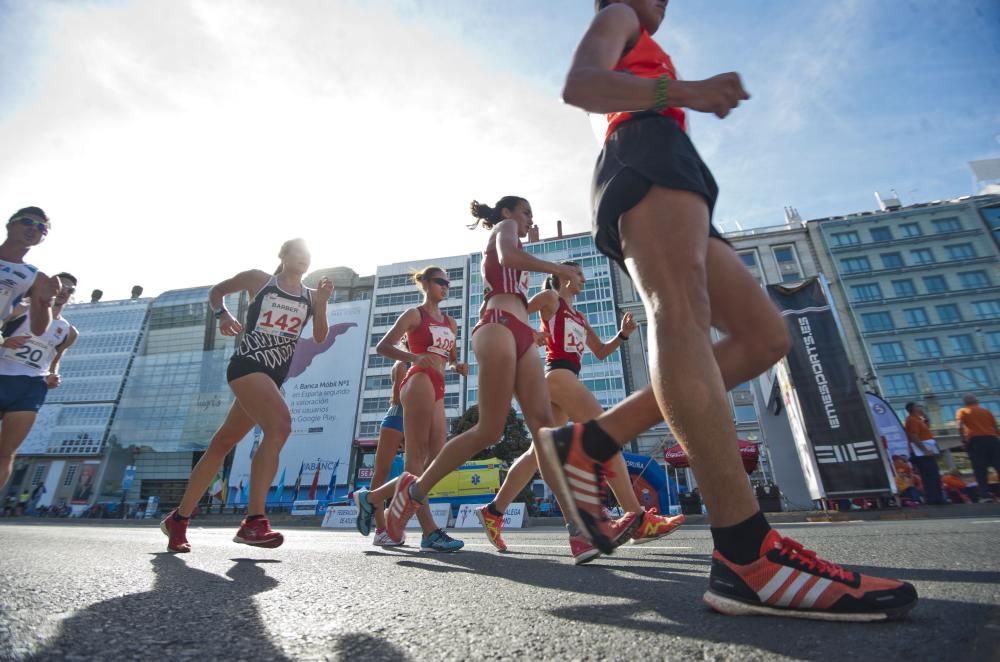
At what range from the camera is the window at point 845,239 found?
42125 millimetres

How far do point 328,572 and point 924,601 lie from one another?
196 cm

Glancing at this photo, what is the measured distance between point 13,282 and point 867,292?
164 feet

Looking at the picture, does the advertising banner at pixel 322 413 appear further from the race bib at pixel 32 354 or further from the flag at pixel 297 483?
the race bib at pixel 32 354

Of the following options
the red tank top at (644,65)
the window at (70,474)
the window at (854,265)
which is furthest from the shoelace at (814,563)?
the window at (70,474)

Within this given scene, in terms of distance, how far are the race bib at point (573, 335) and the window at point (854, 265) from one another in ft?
152

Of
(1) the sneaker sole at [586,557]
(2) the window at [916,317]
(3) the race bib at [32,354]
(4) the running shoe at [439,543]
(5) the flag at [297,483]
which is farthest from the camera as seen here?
(5) the flag at [297,483]

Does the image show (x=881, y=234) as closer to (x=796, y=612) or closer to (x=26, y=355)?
(x=796, y=612)

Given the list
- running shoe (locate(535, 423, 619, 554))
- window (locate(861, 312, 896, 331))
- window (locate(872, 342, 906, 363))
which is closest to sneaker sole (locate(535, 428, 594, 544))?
running shoe (locate(535, 423, 619, 554))

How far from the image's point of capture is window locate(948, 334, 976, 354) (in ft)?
121

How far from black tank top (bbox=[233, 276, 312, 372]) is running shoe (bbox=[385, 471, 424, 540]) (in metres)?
1.16

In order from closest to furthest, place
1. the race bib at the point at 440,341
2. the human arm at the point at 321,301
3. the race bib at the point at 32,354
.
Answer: the human arm at the point at 321,301 < the race bib at the point at 32,354 < the race bib at the point at 440,341

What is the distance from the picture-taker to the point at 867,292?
133 ft

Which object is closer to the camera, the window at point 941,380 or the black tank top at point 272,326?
the black tank top at point 272,326

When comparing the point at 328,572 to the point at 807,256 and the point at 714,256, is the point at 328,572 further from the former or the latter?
the point at 807,256
